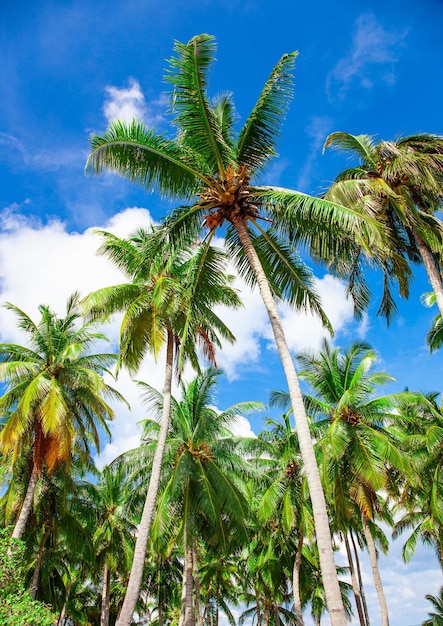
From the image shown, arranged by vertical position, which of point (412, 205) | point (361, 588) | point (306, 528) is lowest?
point (361, 588)

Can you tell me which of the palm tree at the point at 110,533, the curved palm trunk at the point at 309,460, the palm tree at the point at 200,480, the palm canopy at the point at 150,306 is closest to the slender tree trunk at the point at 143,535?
the palm canopy at the point at 150,306

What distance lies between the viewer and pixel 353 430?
18797 millimetres

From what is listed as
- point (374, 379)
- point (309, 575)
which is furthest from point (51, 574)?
point (374, 379)

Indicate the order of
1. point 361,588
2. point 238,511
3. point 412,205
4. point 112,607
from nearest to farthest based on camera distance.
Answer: point 412,205 → point 238,511 → point 361,588 → point 112,607

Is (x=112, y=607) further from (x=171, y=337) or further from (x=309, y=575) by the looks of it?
(x=171, y=337)

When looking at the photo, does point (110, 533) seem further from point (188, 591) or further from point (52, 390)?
point (52, 390)

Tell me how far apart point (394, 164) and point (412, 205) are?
1227mm

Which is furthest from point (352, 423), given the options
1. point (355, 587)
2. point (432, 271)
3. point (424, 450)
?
point (355, 587)

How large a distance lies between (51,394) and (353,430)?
11.0m

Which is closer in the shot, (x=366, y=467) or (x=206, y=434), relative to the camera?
(x=366, y=467)

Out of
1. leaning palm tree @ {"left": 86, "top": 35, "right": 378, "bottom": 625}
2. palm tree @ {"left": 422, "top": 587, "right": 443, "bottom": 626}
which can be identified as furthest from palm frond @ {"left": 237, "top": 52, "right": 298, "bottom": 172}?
palm tree @ {"left": 422, "top": 587, "right": 443, "bottom": 626}

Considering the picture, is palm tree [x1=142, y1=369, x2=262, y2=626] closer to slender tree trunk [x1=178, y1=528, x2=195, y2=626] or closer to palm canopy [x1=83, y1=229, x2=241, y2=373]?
slender tree trunk [x1=178, y1=528, x2=195, y2=626]

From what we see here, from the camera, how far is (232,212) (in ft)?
35.1

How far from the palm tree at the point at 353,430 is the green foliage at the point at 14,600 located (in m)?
10.6
